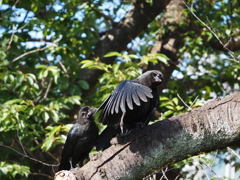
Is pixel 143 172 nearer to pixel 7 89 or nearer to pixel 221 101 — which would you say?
pixel 221 101

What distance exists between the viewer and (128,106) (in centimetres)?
248

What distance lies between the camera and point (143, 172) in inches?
95.8

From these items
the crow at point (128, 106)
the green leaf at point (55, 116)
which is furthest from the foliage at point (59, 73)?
the crow at point (128, 106)

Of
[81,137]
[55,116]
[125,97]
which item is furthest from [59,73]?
[125,97]

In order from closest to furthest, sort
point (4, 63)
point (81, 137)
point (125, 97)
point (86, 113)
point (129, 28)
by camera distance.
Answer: point (125, 97) → point (81, 137) → point (86, 113) → point (4, 63) → point (129, 28)

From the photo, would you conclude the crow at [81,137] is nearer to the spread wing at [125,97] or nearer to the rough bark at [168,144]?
the spread wing at [125,97]

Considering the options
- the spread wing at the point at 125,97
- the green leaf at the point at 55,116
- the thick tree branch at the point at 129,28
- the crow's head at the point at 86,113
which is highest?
the spread wing at the point at 125,97

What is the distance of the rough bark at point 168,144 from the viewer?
2.38 metres

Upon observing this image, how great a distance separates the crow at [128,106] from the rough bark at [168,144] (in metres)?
0.20

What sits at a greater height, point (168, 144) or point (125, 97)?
point (125, 97)

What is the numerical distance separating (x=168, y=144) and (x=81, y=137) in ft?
4.92

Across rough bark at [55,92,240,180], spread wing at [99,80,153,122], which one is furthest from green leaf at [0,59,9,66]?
rough bark at [55,92,240,180]

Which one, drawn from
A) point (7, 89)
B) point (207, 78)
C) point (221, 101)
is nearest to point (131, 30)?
point (207, 78)

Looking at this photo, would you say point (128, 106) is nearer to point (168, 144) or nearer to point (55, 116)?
point (168, 144)
